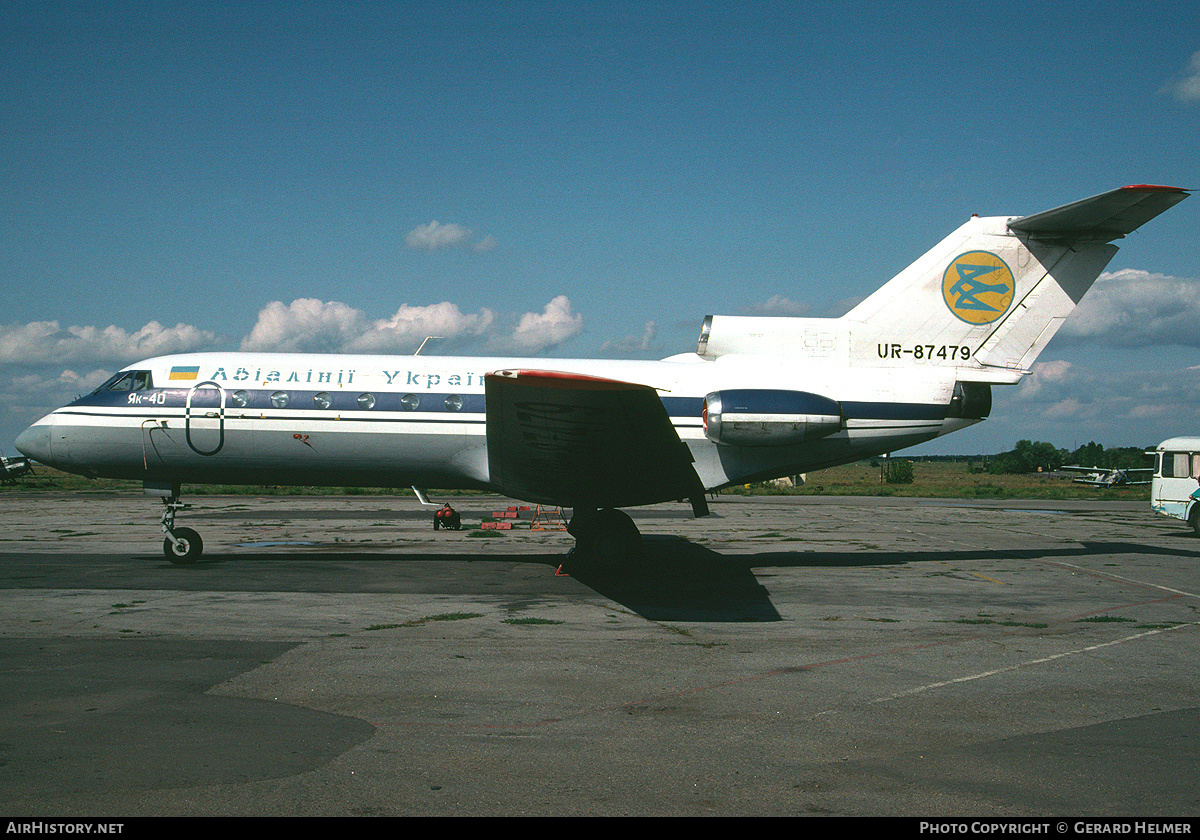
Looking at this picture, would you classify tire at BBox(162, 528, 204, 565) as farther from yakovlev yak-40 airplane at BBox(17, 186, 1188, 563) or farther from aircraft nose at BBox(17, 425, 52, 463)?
aircraft nose at BBox(17, 425, 52, 463)

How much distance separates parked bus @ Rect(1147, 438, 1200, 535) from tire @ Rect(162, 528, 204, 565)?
2315cm

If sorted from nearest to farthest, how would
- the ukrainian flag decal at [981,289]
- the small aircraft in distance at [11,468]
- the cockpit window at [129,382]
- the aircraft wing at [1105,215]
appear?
the aircraft wing at [1105,215], the ukrainian flag decal at [981,289], the cockpit window at [129,382], the small aircraft in distance at [11,468]

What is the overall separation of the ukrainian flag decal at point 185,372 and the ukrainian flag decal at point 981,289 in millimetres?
13089

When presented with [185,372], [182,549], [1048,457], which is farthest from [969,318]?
[1048,457]

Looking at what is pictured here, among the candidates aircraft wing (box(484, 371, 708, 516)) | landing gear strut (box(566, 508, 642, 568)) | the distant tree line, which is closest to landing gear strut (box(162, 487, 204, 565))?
aircraft wing (box(484, 371, 708, 516))

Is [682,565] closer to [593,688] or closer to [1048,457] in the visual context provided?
[593,688]

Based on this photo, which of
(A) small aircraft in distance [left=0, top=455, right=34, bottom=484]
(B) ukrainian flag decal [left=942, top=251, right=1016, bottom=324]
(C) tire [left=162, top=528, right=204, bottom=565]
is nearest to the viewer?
(C) tire [left=162, top=528, right=204, bottom=565]

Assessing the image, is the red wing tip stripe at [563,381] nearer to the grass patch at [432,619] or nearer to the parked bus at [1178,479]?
the grass patch at [432,619]

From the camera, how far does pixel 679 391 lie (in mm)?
13195

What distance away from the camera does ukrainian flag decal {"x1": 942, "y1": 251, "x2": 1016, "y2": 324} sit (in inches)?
526

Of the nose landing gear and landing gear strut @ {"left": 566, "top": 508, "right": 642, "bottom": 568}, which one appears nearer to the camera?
landing gear strut @ {"left": 566, "top": 508, "right": 642, "bottom": 568}

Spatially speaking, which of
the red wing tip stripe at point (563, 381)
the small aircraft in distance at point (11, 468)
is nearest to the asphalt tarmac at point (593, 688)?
the red wing tip stripe at point (563, 381)

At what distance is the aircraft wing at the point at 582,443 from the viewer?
930 centimetres
